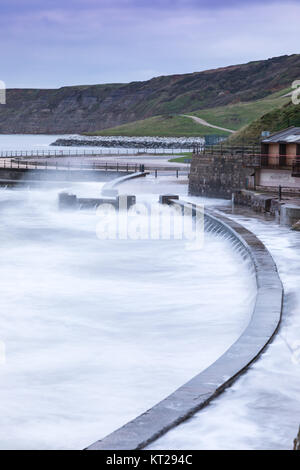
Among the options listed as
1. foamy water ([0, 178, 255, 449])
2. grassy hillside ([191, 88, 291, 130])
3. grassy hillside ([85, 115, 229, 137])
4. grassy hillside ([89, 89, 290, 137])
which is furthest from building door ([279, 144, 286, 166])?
grassy hillside ([191, 88, 291, 130])

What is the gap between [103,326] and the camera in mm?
15070

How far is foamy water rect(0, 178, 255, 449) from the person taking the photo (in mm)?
10055

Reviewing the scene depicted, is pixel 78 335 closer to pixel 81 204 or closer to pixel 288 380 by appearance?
pixel 288 380

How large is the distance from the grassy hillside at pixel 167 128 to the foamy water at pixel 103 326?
12407 cm

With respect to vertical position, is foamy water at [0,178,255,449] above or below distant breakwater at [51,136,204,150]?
below

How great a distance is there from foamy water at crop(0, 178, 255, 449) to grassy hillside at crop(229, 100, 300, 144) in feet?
101

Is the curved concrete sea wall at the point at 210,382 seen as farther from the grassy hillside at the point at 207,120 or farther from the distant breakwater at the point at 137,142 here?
the grassy hillside at the point at 207,120

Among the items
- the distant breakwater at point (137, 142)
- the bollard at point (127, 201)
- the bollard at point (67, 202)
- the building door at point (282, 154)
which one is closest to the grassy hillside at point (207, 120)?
the distant breakwater at point (137, 142)

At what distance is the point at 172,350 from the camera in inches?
513

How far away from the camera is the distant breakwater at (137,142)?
137 meters

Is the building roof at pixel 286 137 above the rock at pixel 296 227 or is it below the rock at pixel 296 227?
above

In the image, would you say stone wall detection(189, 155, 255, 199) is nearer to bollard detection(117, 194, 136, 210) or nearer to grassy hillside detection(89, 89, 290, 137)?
bollard detection(117, 194, 136, 210)
